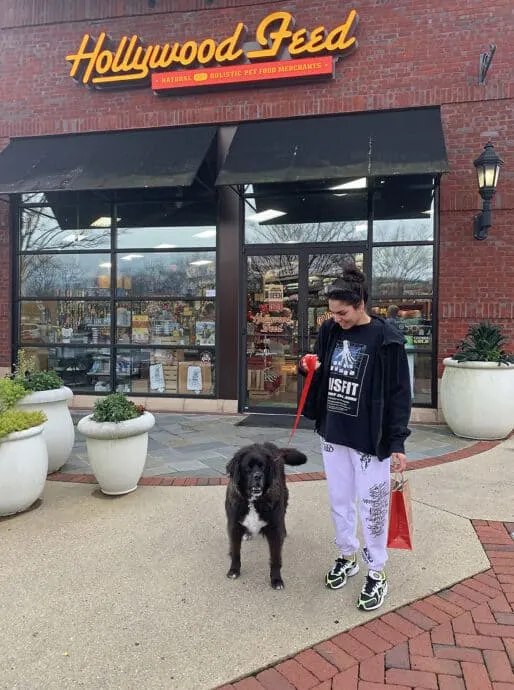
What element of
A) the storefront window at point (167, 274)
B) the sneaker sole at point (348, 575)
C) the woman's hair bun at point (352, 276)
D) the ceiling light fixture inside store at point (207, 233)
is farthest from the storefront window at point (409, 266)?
the woman's hair bun at point (352, 276)

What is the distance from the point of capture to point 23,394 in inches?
189

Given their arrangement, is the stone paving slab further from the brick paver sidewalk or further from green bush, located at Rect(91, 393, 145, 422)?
the brick paver sidewalk

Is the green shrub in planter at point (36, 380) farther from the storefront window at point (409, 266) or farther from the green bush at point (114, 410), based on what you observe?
the storefront window at point (409, 266)

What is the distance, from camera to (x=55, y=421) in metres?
5.13

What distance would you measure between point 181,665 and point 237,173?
617 centimetres

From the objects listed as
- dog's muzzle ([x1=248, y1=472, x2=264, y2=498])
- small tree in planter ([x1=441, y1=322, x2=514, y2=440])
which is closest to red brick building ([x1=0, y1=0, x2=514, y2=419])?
small tree in planter ([x1=441, y1=322, x2=514, y2=440])

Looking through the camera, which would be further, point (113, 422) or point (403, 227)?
point (403, 227)

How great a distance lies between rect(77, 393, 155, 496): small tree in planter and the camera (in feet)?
14.7

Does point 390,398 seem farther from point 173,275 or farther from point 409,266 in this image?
point 173,275

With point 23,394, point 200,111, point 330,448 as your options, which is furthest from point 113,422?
point 200,111

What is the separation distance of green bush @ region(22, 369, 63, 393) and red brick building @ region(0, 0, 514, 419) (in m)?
3.29

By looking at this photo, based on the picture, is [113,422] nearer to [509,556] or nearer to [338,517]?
[338,517]

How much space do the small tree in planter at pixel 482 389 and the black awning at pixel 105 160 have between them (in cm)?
439

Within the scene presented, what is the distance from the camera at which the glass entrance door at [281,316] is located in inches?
321
